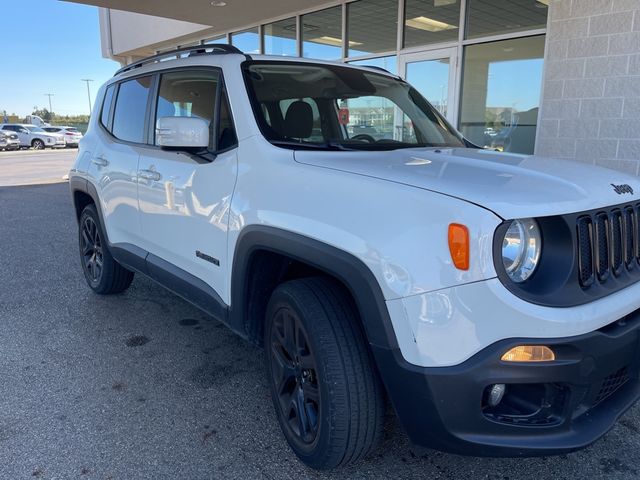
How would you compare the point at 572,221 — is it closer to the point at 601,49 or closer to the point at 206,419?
the point at 206,419

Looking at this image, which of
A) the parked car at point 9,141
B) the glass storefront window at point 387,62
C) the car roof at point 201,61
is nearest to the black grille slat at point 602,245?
the car roof at point 201,61

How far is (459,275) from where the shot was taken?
1.69 metres

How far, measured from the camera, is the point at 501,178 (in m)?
2.00

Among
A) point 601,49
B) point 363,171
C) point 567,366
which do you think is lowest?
point 567,366

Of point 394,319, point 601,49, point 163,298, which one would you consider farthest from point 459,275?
point 601,49

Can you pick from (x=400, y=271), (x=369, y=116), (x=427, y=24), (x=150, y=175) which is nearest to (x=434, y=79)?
(x=427, y=24)

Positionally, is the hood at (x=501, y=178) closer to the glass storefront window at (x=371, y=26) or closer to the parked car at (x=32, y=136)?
the glass storefront window at (x=371, y=26)

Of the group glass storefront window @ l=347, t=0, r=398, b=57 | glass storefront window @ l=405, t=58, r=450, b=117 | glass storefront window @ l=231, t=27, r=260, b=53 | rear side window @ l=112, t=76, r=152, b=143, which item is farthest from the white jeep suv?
glass storefront window @ l=231, t=27, r=260, b=53

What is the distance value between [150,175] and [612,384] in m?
2.79

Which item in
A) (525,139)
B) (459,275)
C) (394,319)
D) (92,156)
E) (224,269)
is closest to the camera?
(459,275)

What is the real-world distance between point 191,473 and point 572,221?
6.34 ft

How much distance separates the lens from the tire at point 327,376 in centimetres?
204

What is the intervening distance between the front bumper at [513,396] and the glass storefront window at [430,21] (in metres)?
6.59

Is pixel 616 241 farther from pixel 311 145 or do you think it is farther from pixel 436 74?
pixel 436 74
